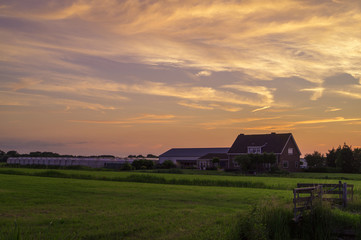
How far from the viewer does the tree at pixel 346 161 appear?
8550 cm

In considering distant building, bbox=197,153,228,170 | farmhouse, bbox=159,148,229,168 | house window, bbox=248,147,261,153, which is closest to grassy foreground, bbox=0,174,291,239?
house window, bbox=248,147,261,153

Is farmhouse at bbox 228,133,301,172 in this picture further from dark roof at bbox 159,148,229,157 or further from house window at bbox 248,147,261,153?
dark roof at bbox 159,148,229,157

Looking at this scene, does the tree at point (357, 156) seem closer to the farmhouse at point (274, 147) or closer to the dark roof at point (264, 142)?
the farmhouse at point (274, 147)

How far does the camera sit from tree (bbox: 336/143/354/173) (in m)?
85.5

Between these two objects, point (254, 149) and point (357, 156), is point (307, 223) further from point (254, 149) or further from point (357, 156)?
point (357, 156)

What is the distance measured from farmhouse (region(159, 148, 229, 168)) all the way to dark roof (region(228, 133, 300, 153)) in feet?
93.8

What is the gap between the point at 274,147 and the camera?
86875 mm

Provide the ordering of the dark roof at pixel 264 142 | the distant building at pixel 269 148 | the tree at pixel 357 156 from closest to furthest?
1. the tree at pixel 357 156
2. the distant building at pixel 269 148
3. the dark roof at pixel 264 142

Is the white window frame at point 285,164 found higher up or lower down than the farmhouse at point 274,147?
lower down

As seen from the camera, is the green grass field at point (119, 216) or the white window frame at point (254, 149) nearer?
the green grass field at point (119, 216)

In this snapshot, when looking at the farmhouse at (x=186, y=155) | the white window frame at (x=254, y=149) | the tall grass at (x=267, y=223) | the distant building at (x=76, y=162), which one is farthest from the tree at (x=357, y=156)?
the tall grass at (x=267, y=223)

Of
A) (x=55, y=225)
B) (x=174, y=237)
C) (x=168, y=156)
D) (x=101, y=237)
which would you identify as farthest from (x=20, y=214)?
(x=168, y=156)

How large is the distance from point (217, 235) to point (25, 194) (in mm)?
20184

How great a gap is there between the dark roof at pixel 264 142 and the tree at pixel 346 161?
37.8 feet
